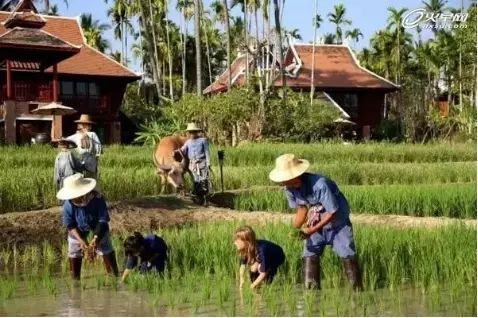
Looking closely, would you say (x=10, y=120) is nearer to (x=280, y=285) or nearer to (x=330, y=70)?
(x=330, y=70)

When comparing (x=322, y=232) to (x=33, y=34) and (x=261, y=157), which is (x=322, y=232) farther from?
(x=33, y=34)

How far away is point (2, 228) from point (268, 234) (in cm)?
309

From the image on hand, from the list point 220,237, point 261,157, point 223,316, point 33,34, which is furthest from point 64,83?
point 223,316

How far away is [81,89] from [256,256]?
2354 cm

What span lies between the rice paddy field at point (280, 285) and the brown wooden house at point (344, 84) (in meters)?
27.4

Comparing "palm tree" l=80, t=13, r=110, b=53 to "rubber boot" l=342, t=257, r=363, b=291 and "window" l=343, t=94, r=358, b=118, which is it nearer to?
"window" l=343, t=94, r=358, b=118

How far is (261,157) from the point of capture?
17406 mm

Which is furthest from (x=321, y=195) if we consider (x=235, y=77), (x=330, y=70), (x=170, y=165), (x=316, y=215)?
(x=235, y=77)

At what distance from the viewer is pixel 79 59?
1110 inches

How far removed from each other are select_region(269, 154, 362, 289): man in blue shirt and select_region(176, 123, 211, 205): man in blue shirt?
16.5 ft

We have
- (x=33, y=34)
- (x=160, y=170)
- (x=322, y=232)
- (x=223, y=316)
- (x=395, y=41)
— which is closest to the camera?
(x=223, y=316)

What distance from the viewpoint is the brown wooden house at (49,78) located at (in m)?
22.8

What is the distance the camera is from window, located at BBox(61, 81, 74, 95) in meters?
27.7

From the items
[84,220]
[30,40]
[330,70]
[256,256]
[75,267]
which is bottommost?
[75,267]
